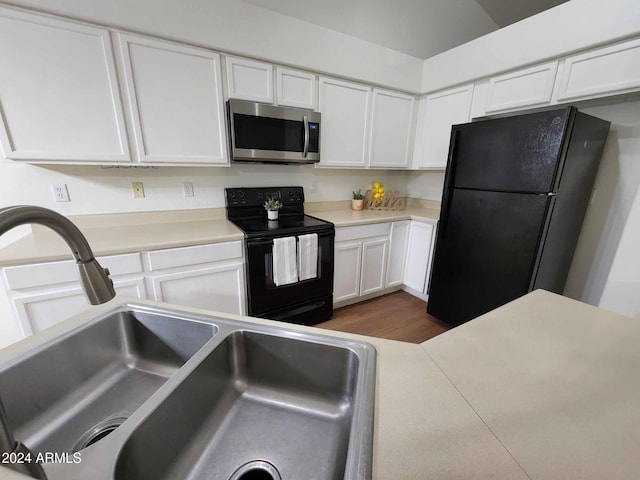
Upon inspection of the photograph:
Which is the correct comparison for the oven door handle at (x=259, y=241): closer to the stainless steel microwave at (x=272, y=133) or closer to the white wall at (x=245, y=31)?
the stainless steel microwave at (x=272, y=133)

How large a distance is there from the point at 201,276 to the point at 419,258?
6.47 ft

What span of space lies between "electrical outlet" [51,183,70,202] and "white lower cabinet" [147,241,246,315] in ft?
2.66

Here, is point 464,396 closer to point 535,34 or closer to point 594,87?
point 594,87

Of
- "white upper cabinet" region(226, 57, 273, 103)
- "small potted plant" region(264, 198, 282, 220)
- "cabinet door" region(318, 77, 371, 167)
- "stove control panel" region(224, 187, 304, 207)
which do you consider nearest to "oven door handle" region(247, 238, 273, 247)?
"small potted plant" region(264, 198, 282, 220)

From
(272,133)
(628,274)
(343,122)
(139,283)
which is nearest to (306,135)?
(272,133)

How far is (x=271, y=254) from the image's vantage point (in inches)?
73.0

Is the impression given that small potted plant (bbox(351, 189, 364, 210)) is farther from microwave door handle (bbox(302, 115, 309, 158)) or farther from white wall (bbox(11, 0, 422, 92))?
white wall (bbox(11, 0, 422, 92))

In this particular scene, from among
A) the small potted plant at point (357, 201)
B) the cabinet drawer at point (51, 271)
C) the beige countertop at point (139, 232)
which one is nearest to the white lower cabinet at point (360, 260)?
the beige countertop at point (139, 232)

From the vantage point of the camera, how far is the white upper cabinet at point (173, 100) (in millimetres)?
1560

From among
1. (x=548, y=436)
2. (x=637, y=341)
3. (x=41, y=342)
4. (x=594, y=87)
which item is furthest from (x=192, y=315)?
(x=594, y=87)

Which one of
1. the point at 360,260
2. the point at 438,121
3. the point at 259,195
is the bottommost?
the point at 360,260

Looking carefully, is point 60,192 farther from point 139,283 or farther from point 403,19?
point 403,19

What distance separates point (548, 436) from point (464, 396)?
128 millimetres

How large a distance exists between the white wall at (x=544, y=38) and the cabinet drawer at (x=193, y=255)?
2.41 meters
